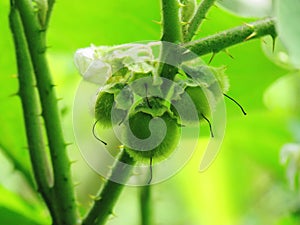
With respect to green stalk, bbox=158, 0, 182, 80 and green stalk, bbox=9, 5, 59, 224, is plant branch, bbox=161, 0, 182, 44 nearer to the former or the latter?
green stalk, bbox=158, 0, 182, 80

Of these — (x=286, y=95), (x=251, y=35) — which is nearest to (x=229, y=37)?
(x=251, y=35)

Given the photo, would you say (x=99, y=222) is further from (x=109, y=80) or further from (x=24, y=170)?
(x=24, y=170)

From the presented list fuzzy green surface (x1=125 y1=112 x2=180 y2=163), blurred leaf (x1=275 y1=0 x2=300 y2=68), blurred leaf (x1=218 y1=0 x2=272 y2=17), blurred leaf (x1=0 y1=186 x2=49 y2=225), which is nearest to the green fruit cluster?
fuzzy green surface (x1=125 y1=112 x2=180 y2=163)

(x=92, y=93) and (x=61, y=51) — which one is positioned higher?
(x=92, y=93)

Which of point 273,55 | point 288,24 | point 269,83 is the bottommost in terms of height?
point 269,83

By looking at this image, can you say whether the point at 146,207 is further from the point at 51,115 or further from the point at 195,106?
the point at 195,106

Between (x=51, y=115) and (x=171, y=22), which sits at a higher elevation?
(x=171, y=22)

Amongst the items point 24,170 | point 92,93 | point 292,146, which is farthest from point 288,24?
point 24,170
